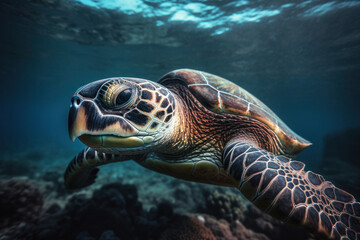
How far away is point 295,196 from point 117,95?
146cm

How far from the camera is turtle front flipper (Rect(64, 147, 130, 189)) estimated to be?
228 centimetres

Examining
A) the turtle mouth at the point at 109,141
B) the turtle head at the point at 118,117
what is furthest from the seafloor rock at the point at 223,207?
the turtle mouth at the point at 109,141

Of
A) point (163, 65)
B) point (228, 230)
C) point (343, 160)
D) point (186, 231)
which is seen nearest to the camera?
point (186, 231)

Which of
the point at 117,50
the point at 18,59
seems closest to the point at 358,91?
the point at 117,50

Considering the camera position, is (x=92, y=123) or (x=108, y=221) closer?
(x=92, y=123)

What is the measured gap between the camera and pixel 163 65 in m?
13.9

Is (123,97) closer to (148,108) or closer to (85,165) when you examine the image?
(148,108)

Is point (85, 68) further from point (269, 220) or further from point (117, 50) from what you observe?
point (269, 220)

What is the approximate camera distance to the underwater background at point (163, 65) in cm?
268

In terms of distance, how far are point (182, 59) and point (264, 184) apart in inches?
485

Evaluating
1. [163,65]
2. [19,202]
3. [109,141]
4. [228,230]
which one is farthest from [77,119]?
[163,65]

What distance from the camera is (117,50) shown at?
11633 mm

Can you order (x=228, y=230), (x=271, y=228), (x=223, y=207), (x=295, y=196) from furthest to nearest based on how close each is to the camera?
(x=223, y=207) < (x=271, y=228) < (x=228, y=230) < (x=295, y=196)

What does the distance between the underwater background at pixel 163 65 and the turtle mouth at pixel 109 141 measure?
1.81 metres
